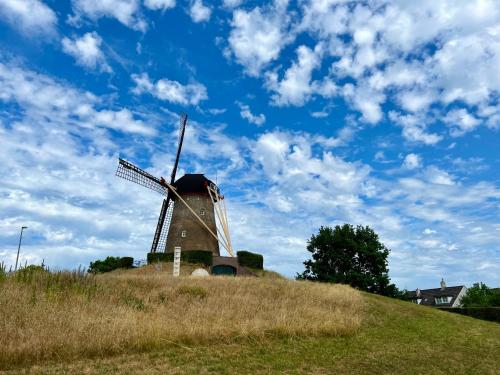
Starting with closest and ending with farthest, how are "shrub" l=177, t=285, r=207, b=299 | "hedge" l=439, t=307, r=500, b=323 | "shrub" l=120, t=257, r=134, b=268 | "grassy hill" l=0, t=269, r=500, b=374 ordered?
"grassy hill" l=0, t=269, r=500, b=374 → "shrub" l=177, t=285, r=207, b=299 → "hedge" l=439, t=307, r=500, b=323 → "shrub" l=120, t=257, r=134, b=268

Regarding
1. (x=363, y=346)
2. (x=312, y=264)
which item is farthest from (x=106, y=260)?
(x=363, y=346)

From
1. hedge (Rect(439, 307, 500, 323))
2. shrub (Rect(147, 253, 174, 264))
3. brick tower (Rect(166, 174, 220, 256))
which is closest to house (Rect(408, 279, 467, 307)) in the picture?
hedge (Rect(439, 307, 500, 323))

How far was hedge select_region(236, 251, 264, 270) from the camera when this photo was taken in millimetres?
41956

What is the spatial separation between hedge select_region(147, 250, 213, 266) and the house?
154 ft

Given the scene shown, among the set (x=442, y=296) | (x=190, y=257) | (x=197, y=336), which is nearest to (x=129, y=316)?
(x=197, y=336)

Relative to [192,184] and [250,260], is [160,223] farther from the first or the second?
[250,260]

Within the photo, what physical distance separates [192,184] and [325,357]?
3329cm

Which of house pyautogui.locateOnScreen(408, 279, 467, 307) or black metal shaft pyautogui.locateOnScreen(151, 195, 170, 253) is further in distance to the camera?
house pyautogui.locateOnScreen(408, 279, 467, 307)

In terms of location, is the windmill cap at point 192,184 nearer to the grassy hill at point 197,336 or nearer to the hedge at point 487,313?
the grassy hill at point 197,336

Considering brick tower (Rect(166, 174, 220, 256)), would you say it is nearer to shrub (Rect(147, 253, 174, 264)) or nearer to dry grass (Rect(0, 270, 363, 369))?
shrub (Rect(147, 253, 174, 264))

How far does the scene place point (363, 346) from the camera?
41.5 feet

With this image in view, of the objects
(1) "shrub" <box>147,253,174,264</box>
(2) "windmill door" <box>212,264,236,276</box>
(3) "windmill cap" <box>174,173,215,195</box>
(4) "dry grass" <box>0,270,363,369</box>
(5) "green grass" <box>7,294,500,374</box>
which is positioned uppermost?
(3) "windmill cap" <box>174,173,215,195</box>

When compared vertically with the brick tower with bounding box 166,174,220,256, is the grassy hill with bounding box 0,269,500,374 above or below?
below

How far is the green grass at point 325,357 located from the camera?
8695 mm
